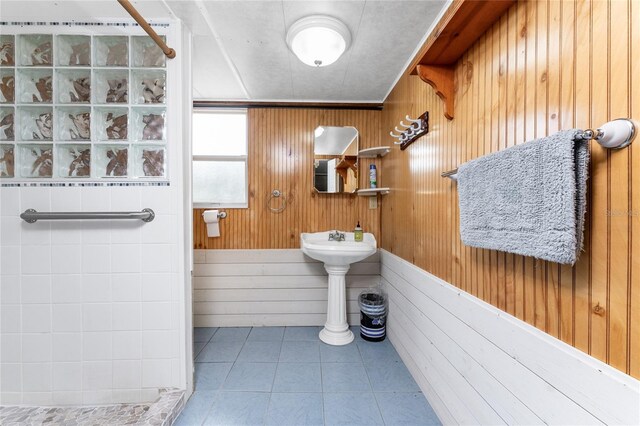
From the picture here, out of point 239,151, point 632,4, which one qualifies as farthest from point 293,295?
point 632,4

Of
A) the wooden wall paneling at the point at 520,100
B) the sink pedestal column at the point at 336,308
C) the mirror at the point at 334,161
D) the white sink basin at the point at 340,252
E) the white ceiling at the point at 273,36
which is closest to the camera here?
the wooden wall paneling at the point at 520,100

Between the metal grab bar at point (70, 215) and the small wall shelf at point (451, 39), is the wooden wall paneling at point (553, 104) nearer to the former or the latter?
the small wall shelf at point (451, 39)

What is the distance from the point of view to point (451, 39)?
107cm

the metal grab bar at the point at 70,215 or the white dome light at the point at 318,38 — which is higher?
the white dome light at the point at 318,38

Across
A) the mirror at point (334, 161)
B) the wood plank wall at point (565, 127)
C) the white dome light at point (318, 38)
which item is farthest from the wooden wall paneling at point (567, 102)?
the mirror at point (334, 161)

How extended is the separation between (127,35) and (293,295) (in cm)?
219

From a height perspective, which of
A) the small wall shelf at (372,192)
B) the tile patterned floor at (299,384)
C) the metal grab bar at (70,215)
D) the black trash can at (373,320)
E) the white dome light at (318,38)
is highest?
the white dome light at (318,38)

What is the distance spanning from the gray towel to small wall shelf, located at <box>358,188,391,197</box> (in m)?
1.25

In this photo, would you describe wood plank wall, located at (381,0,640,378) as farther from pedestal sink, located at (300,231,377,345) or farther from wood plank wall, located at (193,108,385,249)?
wood plank wall, located at (193,108,385,249)

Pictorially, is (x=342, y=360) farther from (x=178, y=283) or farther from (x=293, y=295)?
(x=178, y=283)

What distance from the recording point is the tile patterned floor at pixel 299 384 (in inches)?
55.0

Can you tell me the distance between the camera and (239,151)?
97.4 inches

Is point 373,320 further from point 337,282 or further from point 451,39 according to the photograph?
point 451,39

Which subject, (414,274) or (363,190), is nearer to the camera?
(414,274)
